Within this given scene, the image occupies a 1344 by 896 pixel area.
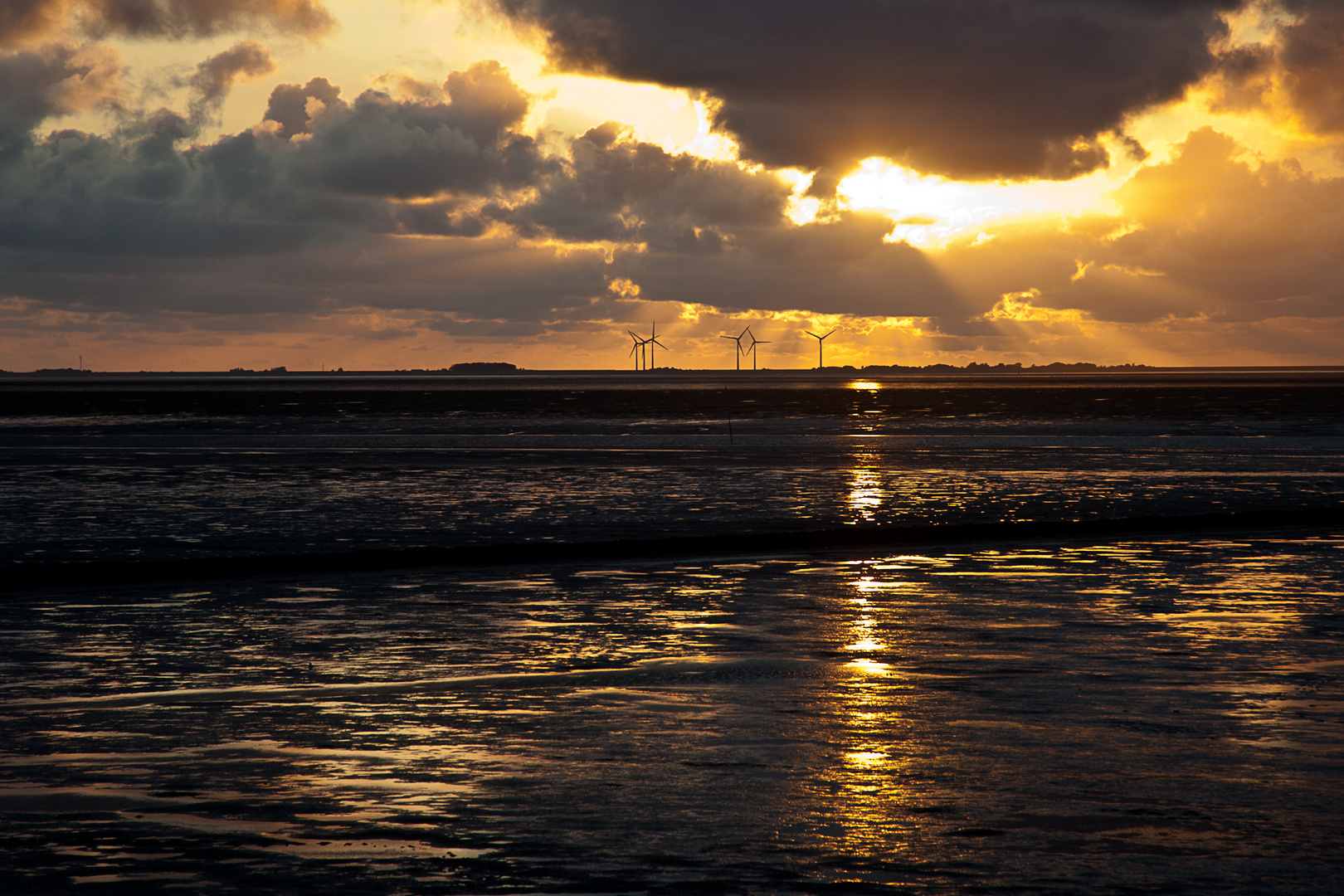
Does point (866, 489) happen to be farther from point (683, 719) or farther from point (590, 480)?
point (683, 719)

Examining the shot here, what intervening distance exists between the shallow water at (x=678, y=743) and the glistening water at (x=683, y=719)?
0.12 feet

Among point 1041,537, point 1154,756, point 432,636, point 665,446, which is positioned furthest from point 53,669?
point 665,446

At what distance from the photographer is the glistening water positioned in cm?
707

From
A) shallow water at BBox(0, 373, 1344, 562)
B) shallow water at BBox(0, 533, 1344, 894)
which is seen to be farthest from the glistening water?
shallow water at BBox(0, 373, 1344, 562)

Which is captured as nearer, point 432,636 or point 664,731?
point 664,731

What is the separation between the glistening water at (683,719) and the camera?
23.2ft

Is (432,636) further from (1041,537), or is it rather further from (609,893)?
(1041,537)

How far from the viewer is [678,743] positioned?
957 centimetres

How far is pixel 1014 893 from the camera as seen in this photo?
654cm

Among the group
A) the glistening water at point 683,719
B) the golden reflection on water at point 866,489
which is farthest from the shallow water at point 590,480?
the glistening water at point 683,719

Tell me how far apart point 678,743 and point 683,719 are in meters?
0.77

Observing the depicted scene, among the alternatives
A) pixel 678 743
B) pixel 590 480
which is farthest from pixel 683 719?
pixel 590 480

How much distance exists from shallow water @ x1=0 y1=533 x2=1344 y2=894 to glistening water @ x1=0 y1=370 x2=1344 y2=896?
4cm

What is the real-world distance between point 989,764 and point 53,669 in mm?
8155
